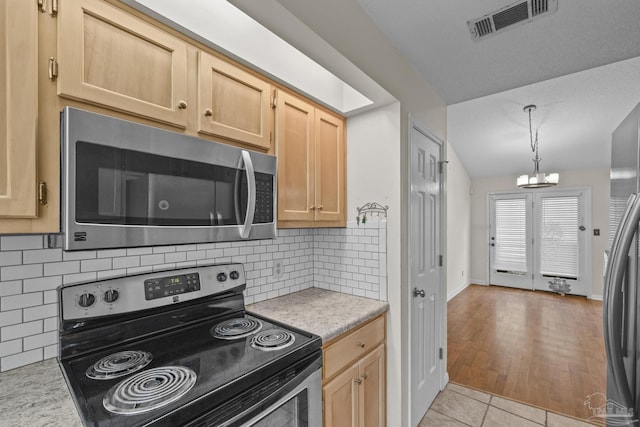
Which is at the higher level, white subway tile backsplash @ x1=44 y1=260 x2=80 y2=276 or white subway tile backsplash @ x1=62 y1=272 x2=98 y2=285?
white subway tile backsplash @ x1=44 y1=260 x2=80 y2=276

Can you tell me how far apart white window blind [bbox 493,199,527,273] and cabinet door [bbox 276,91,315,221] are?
19.2 ft

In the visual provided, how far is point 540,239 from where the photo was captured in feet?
18.9

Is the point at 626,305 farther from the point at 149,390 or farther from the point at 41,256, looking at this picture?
the point at 41,256

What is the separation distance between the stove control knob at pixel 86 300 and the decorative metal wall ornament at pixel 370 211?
1.44 meters

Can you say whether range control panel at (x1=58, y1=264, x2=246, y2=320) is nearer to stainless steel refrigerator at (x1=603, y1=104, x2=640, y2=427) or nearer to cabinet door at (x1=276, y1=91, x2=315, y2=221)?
cabinet door at (x1=276, y1=91, x2=315, y2=221)

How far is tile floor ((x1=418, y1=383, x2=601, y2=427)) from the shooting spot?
6.76 ft

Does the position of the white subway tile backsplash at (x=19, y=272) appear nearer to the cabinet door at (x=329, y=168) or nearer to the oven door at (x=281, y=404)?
the oven door at (x=281, y=404)

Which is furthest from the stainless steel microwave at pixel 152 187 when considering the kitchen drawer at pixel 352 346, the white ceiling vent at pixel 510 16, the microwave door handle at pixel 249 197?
the white ceiling vent at pixel 510 16

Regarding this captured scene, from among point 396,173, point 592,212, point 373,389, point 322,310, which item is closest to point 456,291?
point 592,212

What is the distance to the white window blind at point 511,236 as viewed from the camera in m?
5.91

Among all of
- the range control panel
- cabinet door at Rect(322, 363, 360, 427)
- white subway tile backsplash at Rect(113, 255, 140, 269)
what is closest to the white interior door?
cabinet door at Rect(322, 363, 360, 427)

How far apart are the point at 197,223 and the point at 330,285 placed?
4.01 ft

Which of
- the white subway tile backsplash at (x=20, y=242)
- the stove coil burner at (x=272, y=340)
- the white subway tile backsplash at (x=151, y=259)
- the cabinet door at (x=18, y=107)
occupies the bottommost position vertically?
the stove coil burner at (x=272, y=340)

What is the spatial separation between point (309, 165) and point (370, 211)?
1.68ft
